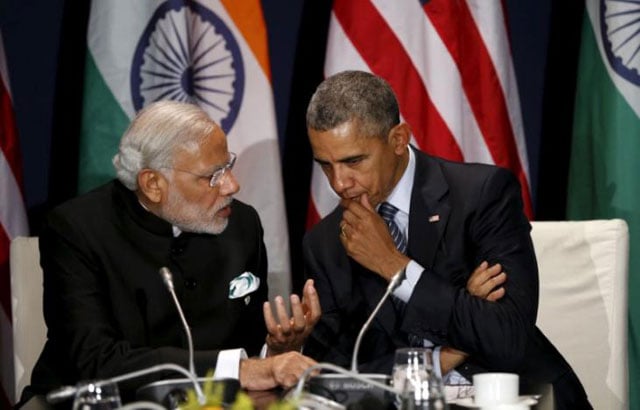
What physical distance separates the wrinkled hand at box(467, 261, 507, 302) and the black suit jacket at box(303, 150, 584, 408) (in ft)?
0.10

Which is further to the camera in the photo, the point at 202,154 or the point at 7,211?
the point at 7,211

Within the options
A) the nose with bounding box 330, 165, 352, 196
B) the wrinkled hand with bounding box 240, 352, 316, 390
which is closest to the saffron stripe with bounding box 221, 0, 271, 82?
the nose with bounding box 330, 165, 352, 196

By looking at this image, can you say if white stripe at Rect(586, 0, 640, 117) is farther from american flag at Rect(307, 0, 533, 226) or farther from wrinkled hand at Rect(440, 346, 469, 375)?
wrinkled hand at Rect(440, 346, 469, 375)

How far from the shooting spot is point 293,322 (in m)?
3.29

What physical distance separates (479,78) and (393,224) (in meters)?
1.26

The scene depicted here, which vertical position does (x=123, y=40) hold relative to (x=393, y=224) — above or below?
above

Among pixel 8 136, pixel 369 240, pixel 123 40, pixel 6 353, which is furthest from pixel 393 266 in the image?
pixel 8 136

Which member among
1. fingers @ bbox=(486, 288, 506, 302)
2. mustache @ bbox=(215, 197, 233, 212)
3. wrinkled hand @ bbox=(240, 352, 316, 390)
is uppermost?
mustache @ bbox=(215, 197, 233, 212)

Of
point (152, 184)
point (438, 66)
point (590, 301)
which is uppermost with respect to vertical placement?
point (438, 66)

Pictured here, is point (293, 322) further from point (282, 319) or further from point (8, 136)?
point (8, 136)

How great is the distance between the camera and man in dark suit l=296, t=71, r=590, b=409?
3.32 m

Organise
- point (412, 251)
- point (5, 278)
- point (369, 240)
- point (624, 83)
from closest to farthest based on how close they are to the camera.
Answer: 1. point (369, 240)
2. point (412, 251)
3. point (5, 278)
4. point (624, 83)

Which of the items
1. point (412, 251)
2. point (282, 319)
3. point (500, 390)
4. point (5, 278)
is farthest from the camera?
point (5, 278)

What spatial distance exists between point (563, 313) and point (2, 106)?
235 centimetres
